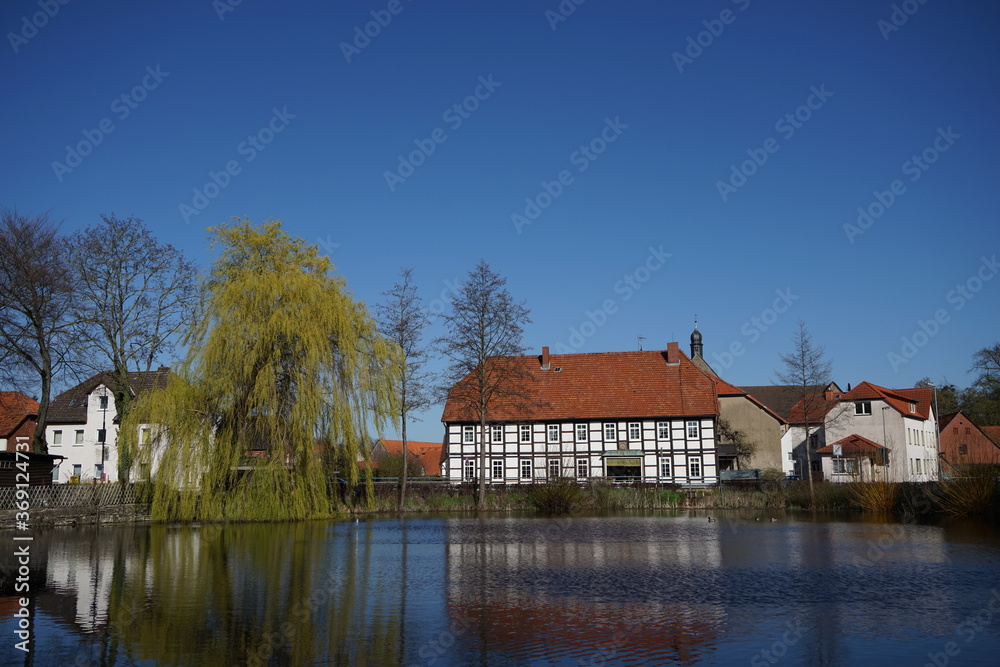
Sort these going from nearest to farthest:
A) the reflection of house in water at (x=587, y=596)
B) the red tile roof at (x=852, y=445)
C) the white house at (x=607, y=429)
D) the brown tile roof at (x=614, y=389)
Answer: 1. the reflection of house in water at (x=587, y=596)
2. the red tile roof at (x=852, y=445)
3. the white house at (x=607, y=429)
4. the brown tile roof at (x=614, y=389)

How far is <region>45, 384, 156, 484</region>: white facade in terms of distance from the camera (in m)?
55.1

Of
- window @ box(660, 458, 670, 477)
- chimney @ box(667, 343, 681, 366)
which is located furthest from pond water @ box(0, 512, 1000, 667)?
chimney @ box(667, 343, 681, 366)

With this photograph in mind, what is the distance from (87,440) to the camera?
55719mm

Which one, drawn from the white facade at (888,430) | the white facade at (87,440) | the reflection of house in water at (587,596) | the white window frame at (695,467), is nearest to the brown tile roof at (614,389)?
the white window frame at (695,467)

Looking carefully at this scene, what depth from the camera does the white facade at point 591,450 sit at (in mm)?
50812

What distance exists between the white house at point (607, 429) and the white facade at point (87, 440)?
73.3 feet

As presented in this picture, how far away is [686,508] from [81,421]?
39.5 m

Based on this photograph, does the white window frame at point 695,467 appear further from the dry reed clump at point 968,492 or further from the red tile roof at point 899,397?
the dry reed clump at point 968,492

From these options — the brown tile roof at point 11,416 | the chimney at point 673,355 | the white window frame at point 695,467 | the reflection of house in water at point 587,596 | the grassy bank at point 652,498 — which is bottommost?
the reflection of house in water at point 587,596

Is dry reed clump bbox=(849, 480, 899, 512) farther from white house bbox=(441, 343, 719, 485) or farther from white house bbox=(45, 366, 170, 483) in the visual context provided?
white house bbox=(45, 366, 170, 483)

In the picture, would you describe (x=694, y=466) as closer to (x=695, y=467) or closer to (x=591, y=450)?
(x=695, y=467)

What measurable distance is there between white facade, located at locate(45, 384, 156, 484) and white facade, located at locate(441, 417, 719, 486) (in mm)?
22705

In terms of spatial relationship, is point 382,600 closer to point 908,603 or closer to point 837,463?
point 908,603

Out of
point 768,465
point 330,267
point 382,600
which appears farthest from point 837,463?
point 382,600
